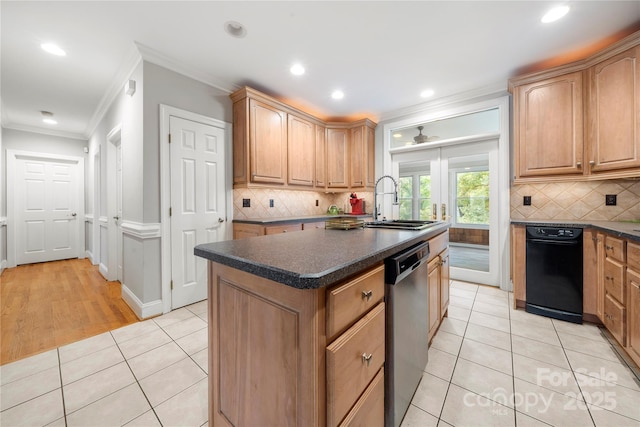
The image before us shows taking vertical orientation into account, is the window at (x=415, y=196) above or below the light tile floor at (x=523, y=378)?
above

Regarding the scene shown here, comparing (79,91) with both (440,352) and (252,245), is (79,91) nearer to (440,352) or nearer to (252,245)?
(252,245)

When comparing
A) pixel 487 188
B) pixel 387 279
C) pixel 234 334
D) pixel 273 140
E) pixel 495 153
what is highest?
pixel 273 140

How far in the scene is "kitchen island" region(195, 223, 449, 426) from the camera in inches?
29.9

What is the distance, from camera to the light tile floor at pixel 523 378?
129cm

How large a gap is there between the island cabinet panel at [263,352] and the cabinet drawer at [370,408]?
0.60 ft

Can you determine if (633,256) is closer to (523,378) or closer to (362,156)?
(523,378)

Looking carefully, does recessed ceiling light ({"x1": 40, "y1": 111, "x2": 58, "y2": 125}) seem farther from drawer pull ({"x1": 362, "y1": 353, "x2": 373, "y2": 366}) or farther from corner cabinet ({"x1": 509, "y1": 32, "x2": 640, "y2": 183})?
corner cabinet ({"x1": 509, "y1": 32, "x2": 640, "y2": 183})

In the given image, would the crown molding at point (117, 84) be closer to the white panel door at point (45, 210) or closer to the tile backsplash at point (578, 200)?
the white panel door at point (45, 210)

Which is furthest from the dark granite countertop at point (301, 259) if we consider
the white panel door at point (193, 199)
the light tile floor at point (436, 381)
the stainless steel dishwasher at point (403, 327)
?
the white panel door at point (193, 199)

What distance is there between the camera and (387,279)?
1111 mm

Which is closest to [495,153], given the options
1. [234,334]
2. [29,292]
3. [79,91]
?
[234,334]

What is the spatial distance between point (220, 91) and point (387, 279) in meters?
3.01

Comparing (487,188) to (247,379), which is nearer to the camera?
(247,379)

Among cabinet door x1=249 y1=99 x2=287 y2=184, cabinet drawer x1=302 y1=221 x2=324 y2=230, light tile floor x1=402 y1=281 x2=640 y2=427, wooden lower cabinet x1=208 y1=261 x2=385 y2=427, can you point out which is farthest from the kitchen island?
cabinet drawer x1=302 y1=221 x2=324 y2=230
